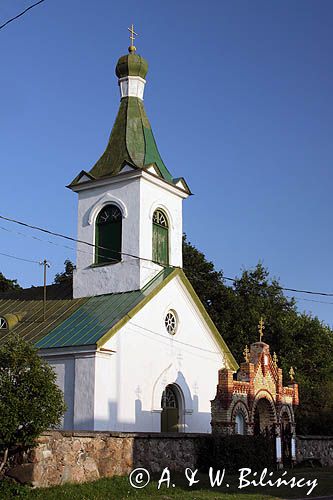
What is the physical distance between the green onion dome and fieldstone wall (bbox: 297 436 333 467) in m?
16.2

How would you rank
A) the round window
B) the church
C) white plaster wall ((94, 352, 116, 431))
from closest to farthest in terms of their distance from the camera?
white plaster wall ((94, 352, 116, 431)), the church, the round window

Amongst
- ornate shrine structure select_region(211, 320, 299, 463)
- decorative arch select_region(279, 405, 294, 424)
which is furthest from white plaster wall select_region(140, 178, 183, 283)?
decorative arch select_region(279, 405, 294, 424)

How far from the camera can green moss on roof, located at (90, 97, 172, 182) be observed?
1133 inches

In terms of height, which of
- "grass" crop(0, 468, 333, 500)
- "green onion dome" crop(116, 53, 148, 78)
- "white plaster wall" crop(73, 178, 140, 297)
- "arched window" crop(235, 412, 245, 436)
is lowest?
"grass" crop(0, 468, 333, 500)

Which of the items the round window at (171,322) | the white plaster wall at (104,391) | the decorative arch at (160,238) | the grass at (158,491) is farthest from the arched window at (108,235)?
the grass at (158,491)

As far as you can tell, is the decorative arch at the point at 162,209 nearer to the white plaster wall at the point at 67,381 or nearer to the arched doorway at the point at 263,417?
the white plaster wall at the point at 67,381

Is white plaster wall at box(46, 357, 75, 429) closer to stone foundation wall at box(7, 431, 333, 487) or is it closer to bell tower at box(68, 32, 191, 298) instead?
bell tower at box(68, 32, 191, 298)

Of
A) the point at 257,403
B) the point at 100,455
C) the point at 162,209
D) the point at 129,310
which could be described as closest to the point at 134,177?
the point at 162,209

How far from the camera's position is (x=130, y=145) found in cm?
2923

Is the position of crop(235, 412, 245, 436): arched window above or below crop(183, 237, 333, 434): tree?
below

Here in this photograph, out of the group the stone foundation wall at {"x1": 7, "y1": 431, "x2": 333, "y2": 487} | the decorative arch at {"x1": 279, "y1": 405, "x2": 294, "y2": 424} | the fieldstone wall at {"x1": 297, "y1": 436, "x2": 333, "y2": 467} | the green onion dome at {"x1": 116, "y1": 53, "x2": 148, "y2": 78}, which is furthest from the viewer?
the green onion dome at {"x1": 116, "y1": 53, "x2": 148, "y2": 78}

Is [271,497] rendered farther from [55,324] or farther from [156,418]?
[55,324]

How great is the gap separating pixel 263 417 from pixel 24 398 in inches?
514

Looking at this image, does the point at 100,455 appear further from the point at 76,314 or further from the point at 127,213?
the point at 127,213
